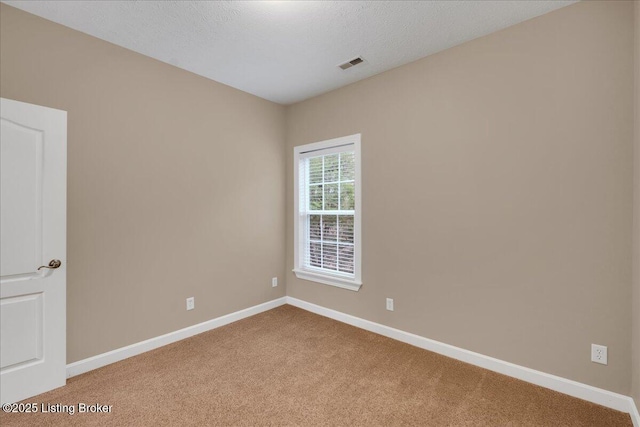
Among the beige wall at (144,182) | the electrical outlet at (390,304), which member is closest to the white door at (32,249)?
the beige wall at (144,182)

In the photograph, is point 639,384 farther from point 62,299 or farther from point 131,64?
point 131,64

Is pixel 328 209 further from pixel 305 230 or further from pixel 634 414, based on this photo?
pixel 634 414

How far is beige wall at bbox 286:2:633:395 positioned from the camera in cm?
196

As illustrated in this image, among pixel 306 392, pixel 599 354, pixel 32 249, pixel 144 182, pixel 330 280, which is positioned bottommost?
pixel 306 392

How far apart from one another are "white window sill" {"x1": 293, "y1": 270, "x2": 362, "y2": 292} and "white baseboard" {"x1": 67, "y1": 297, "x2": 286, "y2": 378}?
1.99ft

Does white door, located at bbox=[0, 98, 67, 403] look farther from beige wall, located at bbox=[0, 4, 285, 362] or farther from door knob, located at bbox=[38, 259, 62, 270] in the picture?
beige wall, located at bbox=[0, 4, 285, 362]

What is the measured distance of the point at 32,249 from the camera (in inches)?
83.0

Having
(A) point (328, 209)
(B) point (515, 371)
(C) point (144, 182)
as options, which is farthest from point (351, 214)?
(C) point (144, 182)

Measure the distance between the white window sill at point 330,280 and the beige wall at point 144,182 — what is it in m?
0.51

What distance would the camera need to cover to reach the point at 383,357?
104 inches

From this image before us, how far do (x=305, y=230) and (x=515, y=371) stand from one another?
266 cm

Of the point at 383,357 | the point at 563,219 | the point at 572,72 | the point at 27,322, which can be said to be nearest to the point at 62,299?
the point at 27,322

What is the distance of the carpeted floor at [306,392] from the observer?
6.12ft

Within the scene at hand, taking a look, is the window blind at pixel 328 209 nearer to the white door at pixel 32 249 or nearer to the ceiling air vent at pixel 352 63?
the ceiling air vent at pixel 352 63
